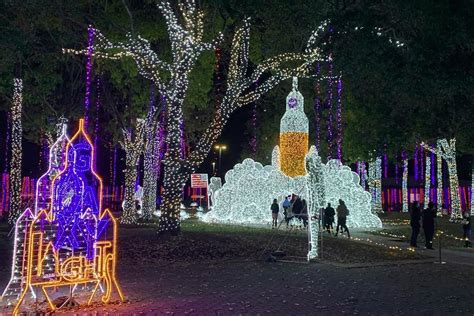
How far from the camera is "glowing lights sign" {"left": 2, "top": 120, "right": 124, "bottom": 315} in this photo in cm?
903

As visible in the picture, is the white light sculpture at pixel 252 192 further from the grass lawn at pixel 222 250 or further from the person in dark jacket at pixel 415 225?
the grass lawn at pixel 222 250

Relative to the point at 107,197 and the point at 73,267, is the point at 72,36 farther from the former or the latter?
the point at 107,197

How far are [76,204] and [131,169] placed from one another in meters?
19.6

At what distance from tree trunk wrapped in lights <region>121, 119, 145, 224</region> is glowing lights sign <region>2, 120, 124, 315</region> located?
18.0m

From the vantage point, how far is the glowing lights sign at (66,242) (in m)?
9.03

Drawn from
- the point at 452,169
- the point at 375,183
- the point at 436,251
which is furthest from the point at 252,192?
the point at 375,183

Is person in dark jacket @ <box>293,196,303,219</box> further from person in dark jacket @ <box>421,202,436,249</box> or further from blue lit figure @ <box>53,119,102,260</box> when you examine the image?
blue lit figure @ <box>53,119,102,260</box>

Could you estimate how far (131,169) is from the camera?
96.8 feet

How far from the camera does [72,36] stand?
21.5 m

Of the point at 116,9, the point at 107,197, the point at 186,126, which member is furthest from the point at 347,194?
the point at 107,197

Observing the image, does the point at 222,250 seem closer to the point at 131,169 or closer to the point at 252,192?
the point at 252,192

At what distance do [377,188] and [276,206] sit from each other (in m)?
19.7

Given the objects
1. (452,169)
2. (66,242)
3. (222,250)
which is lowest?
(222,250)

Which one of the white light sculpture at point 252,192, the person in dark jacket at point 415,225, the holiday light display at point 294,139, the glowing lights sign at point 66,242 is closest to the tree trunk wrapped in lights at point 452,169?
the white light sculpture at point 252,192
